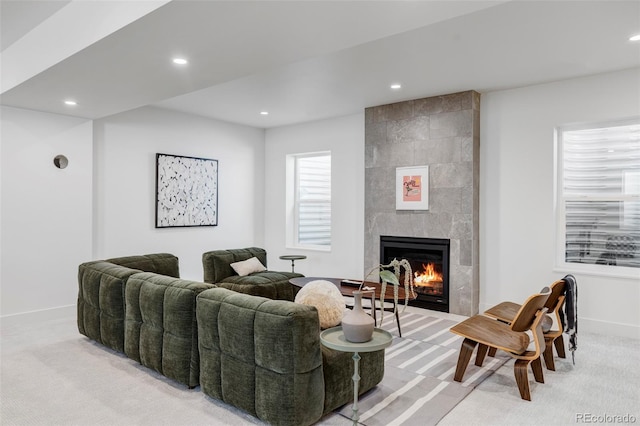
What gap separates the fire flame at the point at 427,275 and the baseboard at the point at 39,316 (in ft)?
13.7

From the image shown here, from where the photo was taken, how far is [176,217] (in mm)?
6008

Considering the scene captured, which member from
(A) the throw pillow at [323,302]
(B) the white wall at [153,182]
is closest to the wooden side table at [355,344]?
(A) the throw pillow at [323,302]

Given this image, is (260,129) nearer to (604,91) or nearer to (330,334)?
(604,91)

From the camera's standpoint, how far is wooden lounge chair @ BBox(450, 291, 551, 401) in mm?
2770

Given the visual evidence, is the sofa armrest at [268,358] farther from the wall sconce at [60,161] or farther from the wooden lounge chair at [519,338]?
the wall sconce at [60,161]

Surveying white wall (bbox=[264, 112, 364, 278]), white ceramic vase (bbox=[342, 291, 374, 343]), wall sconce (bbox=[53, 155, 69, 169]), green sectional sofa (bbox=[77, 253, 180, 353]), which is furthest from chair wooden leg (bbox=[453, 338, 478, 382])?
wall sconce (bbox=[53, 155, 69, 169])

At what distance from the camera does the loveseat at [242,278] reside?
4852 mm

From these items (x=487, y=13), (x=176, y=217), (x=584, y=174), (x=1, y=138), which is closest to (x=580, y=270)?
(x=584, y=174)

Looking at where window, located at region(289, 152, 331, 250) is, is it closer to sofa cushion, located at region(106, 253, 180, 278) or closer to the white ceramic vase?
sofa cushion, located at region(106, 253, 180, 278)

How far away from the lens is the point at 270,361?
90.5 inches

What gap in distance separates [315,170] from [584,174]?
12.4ft

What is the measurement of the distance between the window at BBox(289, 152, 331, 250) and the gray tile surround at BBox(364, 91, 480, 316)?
44.6 inches

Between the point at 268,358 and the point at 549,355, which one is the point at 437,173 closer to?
the point at 549,355

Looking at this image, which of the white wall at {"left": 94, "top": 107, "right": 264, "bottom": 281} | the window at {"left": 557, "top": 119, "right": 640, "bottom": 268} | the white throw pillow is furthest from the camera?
the white wall at {"left": 94, "top": 107, "right": 264, "bottom": 281}
